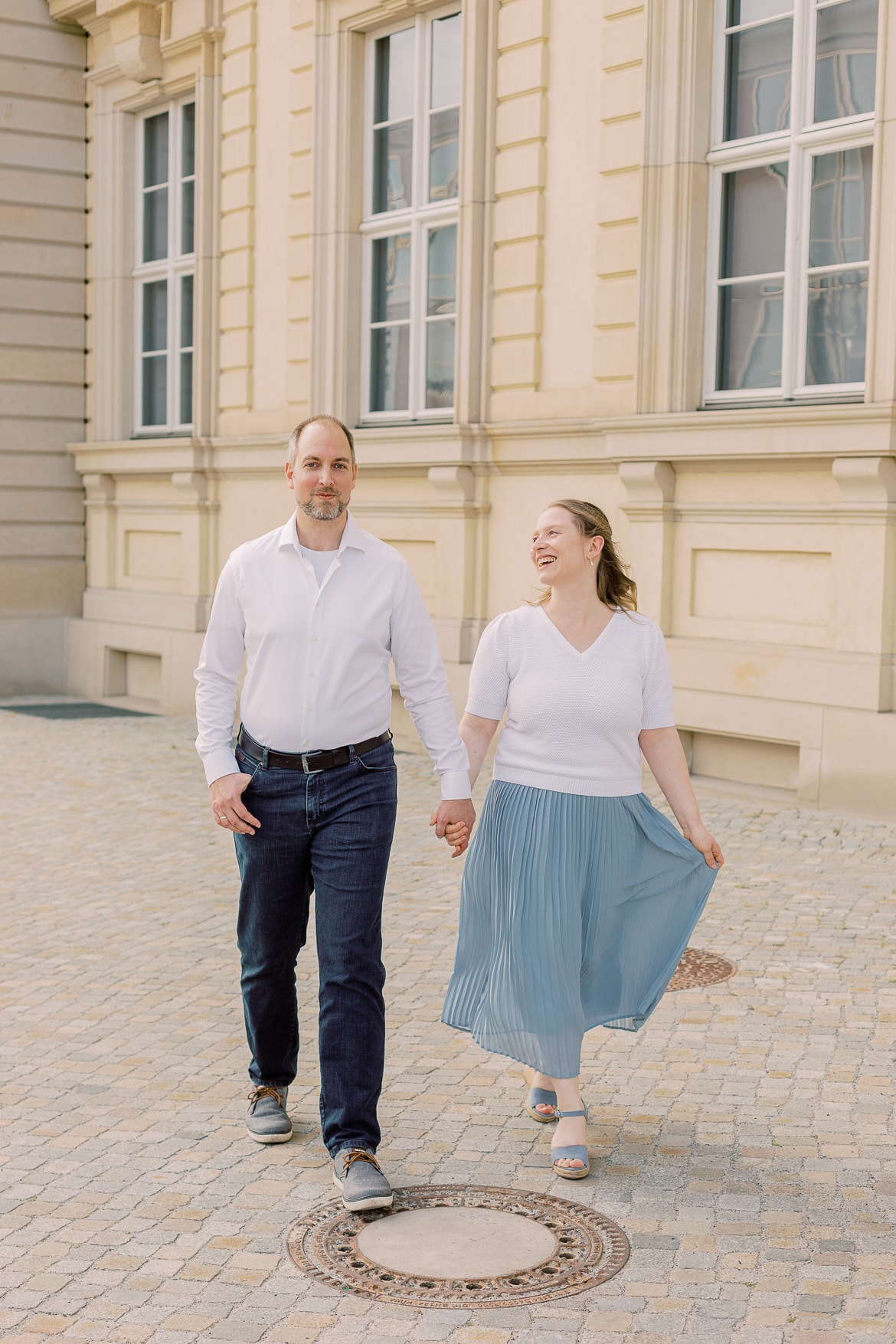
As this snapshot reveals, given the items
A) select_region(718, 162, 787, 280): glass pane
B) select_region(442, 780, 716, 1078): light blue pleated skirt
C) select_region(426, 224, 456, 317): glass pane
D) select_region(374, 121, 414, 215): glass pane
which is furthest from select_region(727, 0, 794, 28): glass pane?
select_region(442, 780, 716, 1078): light blue pleated skirt

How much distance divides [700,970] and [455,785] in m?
2.16

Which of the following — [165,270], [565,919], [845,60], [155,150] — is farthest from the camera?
[155,150]

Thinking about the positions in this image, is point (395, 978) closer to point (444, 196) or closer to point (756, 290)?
point (756, 290)

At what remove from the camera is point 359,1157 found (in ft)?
12.9

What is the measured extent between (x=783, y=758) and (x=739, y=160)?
3473mm

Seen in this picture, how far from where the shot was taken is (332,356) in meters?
13.0

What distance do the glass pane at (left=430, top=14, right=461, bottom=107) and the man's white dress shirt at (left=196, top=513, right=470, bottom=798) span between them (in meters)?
8.58

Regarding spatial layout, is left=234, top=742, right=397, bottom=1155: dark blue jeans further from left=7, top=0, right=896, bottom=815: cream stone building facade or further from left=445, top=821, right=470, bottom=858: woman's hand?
left=7, top=0, right=896, bottom=815: cream stone building facade

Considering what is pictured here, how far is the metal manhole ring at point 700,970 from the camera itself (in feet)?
19.0

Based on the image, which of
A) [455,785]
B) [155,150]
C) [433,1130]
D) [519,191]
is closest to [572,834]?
[455,785]

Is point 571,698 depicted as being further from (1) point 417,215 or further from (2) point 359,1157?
(1) point 417,215

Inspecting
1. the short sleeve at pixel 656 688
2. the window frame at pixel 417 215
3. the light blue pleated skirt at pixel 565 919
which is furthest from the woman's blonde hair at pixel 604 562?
the window frame at pixel 417 215

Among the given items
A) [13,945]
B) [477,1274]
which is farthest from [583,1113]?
[13,945]

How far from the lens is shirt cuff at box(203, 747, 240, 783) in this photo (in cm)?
414
